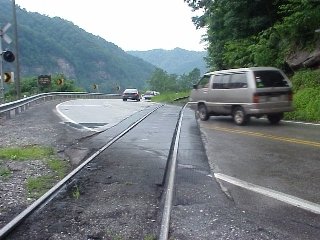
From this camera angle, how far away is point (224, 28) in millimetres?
27047

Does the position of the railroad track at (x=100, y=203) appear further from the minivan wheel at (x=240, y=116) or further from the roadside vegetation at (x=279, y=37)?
the roadside vegetation at (x=279, y=37)

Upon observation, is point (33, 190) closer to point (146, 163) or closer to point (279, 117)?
point (146, 163)

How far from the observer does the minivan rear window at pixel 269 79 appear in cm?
1427

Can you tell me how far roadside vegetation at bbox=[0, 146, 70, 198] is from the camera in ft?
22.7

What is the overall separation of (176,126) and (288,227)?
35.1 feet

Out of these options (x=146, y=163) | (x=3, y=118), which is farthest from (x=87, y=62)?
(x=146, y=163)

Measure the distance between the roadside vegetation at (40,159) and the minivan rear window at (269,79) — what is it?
7300mm

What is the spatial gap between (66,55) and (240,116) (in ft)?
365

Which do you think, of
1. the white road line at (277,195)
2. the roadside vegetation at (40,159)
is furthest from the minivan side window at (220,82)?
the white road line at (277,195)

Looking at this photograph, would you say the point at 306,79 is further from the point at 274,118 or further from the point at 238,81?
the point at 238,81

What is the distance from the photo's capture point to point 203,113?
56.9 ft

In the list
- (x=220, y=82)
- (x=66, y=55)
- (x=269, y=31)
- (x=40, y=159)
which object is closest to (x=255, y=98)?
(x=220, y=82)

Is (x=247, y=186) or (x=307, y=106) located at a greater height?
(x=307, y=106)

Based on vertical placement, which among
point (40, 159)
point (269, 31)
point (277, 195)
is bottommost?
point (40, 159)
